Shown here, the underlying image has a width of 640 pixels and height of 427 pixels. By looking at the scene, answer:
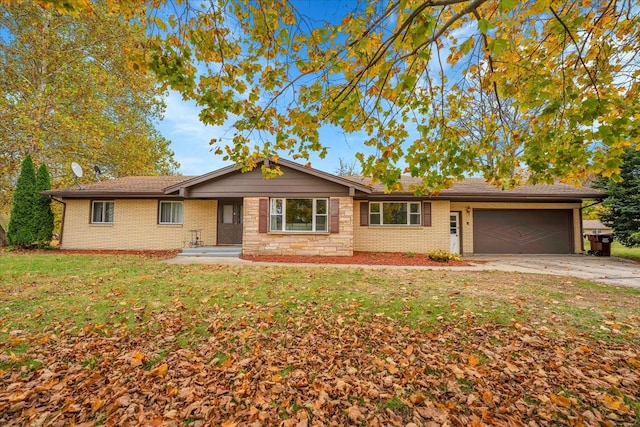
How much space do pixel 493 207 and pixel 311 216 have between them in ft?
28.4

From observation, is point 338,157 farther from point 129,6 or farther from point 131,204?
point 129,6

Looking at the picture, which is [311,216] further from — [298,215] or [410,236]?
[410,236]

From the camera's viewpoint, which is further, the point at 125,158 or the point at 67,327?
the point at 125,158

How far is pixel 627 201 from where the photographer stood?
1213 cm

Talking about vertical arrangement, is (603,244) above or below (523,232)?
below

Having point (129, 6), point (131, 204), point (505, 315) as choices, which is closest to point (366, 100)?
point (129, 6)

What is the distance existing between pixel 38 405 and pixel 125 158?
1952 cm

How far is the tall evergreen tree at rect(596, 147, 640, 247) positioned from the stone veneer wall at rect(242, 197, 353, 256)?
11.4 metres

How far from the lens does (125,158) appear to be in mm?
18344

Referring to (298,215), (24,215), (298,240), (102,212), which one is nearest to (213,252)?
(298,240)

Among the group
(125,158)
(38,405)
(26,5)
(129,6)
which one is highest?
(26,5)

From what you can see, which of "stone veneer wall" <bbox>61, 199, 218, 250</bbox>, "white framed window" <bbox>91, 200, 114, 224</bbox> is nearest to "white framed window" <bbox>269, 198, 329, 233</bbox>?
"stone veneer wall" <bbox>61, 199, 218, 250</bbox>

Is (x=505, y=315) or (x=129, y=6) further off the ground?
(x=129, y=6)

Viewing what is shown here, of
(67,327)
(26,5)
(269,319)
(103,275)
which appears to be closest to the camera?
(67,327)
